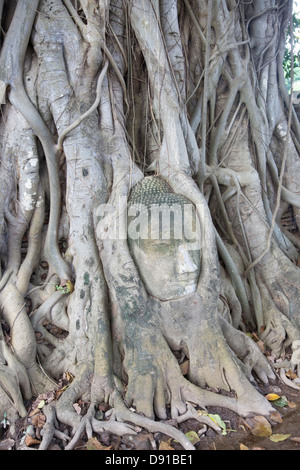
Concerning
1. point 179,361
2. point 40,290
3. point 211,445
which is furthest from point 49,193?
point 211,445

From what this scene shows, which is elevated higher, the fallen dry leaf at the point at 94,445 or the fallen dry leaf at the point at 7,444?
the fallen dry leaf at the point at 94,445

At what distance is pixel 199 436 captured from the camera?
6.41 feet

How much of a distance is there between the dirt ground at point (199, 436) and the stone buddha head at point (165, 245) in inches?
32.2

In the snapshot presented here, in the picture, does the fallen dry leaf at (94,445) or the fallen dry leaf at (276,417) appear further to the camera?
the fallen dry leaf at (276,417)

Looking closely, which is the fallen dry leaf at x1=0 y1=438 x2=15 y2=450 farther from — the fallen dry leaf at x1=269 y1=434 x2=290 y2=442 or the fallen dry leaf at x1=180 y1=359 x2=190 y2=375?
the fallen dry leaf at x1=269 y1=434 x2=290 y2=442

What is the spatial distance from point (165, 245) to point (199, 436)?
1163 mm

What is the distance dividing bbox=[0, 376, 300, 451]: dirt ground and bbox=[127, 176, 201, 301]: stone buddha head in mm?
818

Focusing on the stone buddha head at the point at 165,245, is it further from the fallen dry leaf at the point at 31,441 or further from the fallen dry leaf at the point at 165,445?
the fallen dry leaf at the point at 31,441

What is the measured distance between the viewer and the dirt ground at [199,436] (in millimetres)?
1890

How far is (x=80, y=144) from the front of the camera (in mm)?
2666

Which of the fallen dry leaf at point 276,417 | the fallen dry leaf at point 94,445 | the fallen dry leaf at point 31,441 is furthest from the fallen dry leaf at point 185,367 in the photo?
the fallen dry leaf at point 31,441

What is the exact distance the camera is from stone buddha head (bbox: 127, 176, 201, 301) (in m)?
2.43

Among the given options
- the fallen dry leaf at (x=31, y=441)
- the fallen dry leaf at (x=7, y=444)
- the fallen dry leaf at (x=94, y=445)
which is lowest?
the fallen dry leaf at (x=7, y=444)
